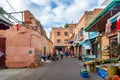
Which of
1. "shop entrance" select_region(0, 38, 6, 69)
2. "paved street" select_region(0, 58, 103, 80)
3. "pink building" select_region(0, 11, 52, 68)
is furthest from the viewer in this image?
"pink building" select_region(0, 11, 52, 68)

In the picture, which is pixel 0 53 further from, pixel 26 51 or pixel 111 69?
pixel 111 69

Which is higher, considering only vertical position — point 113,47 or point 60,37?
point 60,37

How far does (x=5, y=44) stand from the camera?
21.0m

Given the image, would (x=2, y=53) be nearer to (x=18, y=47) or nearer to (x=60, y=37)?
(x=18, y=47)

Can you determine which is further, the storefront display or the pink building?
the pink building

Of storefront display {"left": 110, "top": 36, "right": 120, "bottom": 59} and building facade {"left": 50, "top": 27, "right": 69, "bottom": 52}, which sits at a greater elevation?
building facade {"left": 50, "top": 27, "right": 69, "bottom": 52}

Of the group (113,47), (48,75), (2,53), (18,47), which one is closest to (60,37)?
(18,47)

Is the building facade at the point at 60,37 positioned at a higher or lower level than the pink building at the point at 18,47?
higher

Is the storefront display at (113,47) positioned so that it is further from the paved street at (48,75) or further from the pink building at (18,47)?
the pink building at (18,47)

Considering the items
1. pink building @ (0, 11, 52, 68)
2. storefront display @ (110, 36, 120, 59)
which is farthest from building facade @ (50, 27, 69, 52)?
storefront display @ (110, 36, 120, 59)

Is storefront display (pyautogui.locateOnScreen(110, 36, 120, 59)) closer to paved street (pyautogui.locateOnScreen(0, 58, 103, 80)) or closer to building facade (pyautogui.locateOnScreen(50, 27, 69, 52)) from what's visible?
paved street (pyautogui.locateOnScreen(0, 58, 103, 80))

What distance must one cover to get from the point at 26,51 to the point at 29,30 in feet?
6.84

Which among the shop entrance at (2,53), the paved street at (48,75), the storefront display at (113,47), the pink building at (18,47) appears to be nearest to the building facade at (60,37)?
the pink building at (18,47)

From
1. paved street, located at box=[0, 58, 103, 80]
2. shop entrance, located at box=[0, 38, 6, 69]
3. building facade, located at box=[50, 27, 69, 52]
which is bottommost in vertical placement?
paved street, located at box=[0, 58, 103, 80]
